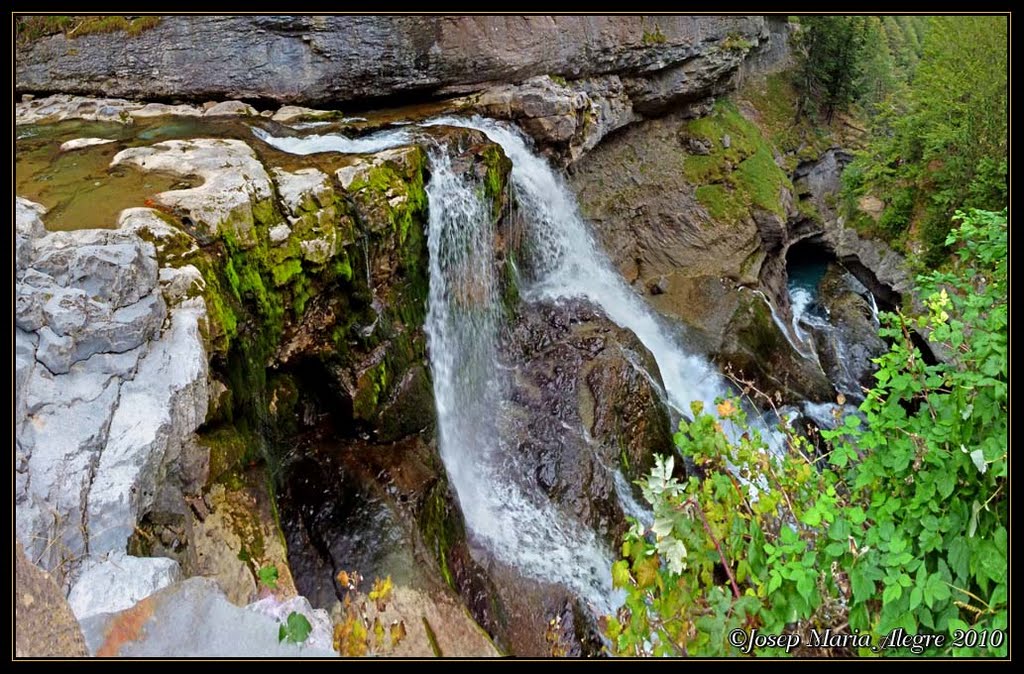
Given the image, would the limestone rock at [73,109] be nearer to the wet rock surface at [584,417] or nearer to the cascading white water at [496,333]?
the cascading white water at [496,333]

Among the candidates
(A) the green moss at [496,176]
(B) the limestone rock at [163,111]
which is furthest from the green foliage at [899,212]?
(B) the limestone rock at [163,111]

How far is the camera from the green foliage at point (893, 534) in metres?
2.40

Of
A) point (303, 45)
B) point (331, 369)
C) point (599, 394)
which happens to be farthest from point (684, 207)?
point (331, 369)

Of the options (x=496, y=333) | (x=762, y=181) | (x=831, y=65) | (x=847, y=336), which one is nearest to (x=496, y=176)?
(x=496, y=333)

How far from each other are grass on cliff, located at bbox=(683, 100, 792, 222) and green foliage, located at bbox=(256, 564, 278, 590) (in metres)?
13.8

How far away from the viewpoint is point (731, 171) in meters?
16.5

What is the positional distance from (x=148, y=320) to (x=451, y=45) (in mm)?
9439

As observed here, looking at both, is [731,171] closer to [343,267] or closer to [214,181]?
[343,267]

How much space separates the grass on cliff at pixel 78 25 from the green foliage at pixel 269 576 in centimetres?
1124

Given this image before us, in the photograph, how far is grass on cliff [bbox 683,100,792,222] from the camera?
52.0ft

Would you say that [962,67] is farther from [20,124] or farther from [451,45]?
[20,124]

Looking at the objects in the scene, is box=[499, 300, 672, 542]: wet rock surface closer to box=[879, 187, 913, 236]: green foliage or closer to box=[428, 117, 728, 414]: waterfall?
box=[428, 117, 728, 414]: waterfall

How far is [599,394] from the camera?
9578 millimetres

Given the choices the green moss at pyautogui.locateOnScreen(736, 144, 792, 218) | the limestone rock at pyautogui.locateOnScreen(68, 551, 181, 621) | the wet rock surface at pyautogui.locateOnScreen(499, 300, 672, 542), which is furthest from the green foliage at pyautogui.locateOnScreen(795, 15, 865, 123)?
the limestone rock at pyautogui.locateOnScreen(68, 551, 181, 621)
